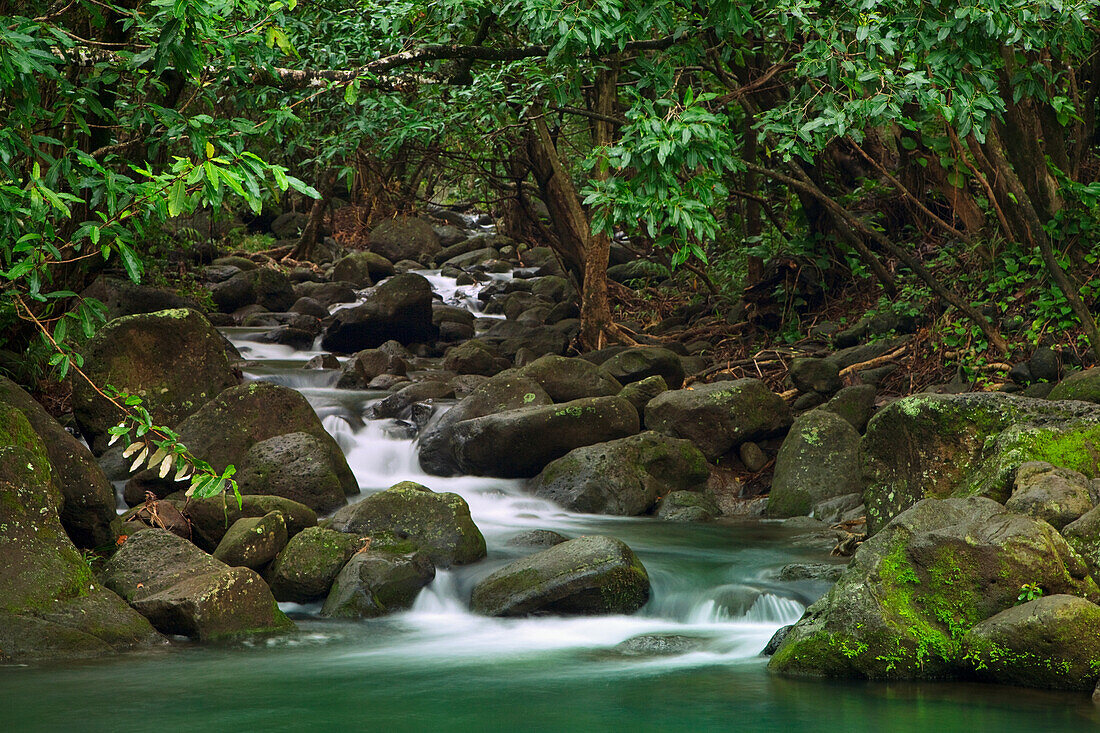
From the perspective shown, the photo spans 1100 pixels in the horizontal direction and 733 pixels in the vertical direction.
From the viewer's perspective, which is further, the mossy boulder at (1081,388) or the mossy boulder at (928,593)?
the mossy boulder at (1081,388)

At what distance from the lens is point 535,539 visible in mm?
8406

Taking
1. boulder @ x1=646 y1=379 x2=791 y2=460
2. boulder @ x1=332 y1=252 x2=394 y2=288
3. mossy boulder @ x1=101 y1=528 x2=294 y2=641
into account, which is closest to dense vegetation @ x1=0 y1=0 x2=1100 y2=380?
mossy boulder @ x1=101 y1=528 x2=294 y2=641

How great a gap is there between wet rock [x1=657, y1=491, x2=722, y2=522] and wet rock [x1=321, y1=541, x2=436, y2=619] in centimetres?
331

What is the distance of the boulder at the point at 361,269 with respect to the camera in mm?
21406

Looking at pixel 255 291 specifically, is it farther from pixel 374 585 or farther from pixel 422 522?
pixel 374 585

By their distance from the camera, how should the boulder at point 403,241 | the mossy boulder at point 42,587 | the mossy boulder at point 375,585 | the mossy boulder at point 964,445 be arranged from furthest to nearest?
1. the boulder at point 403,241
2. the mossy boulder at point 375,585
3. the mossy boulder at point 964,445
4. the mossy boulder at point 42,587

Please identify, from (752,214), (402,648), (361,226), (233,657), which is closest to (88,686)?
(233,657)

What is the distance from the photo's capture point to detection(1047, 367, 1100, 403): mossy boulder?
800 cm

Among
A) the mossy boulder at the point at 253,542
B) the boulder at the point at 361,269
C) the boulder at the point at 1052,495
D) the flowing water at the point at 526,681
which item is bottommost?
the flowing water at the point at 526,681

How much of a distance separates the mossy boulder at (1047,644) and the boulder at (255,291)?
52.7ft

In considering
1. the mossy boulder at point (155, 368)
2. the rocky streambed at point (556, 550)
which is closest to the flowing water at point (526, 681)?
the rocky streambed at point (556, 550)

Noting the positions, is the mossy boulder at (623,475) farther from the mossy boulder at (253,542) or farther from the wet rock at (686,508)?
the mossy boulder at (253,542)

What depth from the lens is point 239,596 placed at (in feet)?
20.8

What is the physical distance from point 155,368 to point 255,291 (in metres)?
8.99
